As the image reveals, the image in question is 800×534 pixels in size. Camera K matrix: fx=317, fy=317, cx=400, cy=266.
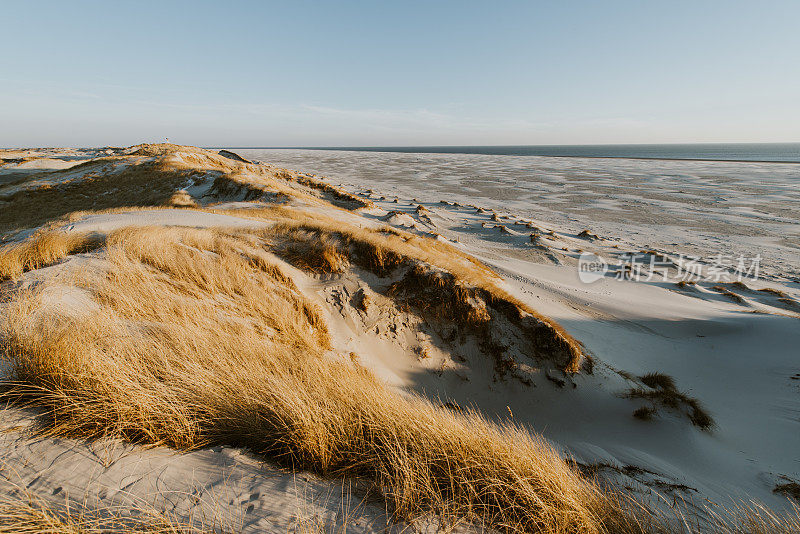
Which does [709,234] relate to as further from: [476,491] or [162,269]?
[162,269]

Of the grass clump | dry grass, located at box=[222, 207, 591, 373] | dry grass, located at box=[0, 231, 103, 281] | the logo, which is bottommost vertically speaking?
the grass clump

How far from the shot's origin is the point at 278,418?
2.61 metres

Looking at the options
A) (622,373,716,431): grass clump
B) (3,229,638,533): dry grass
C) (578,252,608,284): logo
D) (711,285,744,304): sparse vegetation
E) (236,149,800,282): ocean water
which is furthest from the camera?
(236,149,800,282): ocean water

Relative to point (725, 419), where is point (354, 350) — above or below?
above

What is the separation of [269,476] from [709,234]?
90.7ft

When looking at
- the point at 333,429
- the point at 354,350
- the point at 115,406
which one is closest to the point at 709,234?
the point at 354,350

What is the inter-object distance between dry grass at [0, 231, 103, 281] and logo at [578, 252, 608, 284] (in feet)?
51.6

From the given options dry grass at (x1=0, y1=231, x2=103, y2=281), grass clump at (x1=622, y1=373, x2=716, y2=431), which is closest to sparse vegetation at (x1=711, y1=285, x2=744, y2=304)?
grass clump at (x1=622, y1=373, x2=716, y2=431)

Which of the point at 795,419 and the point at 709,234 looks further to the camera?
the point at 709,234

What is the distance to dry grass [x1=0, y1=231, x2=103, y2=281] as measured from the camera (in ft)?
15.8

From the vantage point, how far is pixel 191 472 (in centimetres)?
227

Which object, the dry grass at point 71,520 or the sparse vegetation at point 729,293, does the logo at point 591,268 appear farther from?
the dry grass at point 71,520

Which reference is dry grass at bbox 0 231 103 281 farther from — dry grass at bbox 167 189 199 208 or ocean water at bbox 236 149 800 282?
ocean water at bbox 236 149 800 282

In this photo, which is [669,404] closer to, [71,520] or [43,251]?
[71,520]
